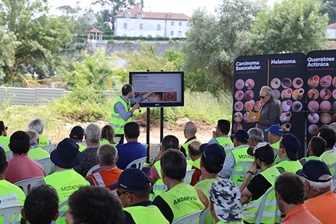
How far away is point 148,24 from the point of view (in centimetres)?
11156

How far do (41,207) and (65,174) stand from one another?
1.72 metres

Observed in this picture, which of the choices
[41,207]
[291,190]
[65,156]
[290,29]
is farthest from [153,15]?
[41,207]

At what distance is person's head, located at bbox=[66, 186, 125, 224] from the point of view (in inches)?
90.0

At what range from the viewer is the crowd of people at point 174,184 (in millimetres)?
3023

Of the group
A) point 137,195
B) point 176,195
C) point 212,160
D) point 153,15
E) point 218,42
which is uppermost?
point 153,15

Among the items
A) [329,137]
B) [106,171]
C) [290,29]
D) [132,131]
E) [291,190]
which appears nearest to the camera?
[291,190]

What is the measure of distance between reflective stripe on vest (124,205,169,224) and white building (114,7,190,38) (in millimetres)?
100926

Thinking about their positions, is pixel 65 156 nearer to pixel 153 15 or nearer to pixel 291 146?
pixel 291 146

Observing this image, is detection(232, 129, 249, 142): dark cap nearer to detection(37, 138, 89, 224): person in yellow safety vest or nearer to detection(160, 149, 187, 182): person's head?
detection(160, 149, 187, 182): person's head

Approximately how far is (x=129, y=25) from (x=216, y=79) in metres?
78.2

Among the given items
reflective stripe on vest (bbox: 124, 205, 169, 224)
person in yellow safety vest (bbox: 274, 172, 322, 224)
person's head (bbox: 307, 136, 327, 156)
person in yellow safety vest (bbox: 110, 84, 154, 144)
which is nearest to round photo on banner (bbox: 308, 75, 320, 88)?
person in yellow safety vest (bbox: 110, 84, 154, 144)

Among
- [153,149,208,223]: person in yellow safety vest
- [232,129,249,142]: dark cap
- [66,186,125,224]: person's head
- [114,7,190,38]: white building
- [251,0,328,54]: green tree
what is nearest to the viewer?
[66,186,125,224]: person's head

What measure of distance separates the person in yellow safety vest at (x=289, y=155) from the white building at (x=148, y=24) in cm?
9888

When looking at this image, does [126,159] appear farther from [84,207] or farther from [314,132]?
[314,132]
